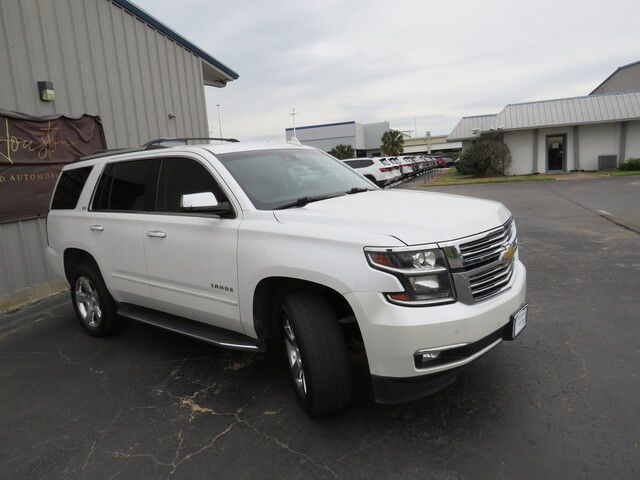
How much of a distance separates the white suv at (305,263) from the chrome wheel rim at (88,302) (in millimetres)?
96

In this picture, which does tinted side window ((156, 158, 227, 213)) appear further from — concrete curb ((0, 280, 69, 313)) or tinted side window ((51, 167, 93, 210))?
concrete curb ((0, 280, 69, 313))

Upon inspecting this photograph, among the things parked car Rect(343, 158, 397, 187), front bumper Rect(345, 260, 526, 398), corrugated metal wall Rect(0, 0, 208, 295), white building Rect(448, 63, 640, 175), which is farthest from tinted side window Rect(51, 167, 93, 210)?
white building Rect(448, 63, 640, 175)

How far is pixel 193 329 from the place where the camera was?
3873 millimetres

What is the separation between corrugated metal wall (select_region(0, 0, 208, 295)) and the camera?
6930mm

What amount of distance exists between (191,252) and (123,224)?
1.09m

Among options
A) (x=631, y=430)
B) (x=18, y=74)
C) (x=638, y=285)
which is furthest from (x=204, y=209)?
(x=18, y=74)

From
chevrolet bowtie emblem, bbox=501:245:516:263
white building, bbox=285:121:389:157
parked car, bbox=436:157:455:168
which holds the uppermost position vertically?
white building, bbox=285:121:389:157

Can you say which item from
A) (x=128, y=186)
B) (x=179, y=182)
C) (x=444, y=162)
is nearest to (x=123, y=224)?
(x=128, y=186)

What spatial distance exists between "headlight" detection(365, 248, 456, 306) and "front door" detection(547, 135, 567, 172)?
2870cm

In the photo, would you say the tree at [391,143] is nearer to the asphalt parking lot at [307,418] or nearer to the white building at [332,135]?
the white building at [332,135]

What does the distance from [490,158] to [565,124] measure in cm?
420

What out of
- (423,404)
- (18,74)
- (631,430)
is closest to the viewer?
(631,430)

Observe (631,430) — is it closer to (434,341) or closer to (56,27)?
(434,341)

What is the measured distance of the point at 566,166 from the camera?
91.2 ft
